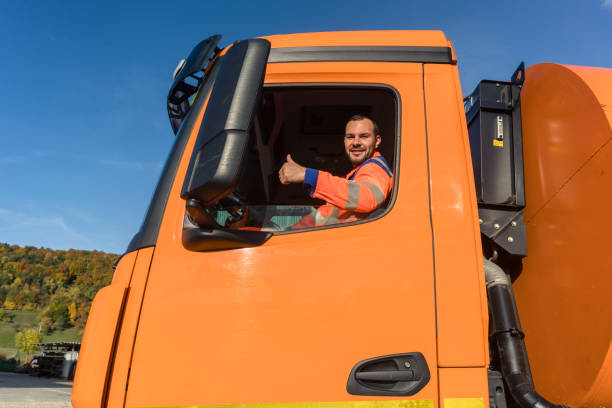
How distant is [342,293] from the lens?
1500 millimetres

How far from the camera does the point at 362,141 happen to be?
2115 millimetres

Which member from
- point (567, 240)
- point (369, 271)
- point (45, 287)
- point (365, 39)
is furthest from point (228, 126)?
point (45, 287)

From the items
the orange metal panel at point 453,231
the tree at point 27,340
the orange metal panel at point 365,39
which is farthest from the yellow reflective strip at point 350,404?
the tree at point 27,340

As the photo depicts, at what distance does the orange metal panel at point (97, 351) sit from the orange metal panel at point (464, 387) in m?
1.12

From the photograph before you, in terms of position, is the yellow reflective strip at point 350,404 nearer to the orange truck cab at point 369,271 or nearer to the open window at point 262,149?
the orange truck cab at point 369,271

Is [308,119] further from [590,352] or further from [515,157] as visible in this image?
[590,352]

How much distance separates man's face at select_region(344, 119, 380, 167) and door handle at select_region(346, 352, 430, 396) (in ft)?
3.25

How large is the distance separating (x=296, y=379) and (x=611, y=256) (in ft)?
3.78

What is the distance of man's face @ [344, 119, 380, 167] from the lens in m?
2.11

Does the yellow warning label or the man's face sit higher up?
the man's face

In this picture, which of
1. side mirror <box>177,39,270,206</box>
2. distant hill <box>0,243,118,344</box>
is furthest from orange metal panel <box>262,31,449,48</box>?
distant hill <box>0,243,118,344</box>

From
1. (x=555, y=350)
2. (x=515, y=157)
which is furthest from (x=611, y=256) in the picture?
(x=515, y=157)

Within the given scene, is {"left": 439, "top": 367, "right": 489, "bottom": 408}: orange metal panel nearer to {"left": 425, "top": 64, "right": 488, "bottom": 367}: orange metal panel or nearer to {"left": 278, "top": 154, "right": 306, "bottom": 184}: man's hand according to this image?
{"left": 425, "top": 64, "right": 488, "bottom": 367}: orange metal panel

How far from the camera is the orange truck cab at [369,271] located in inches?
56.7
